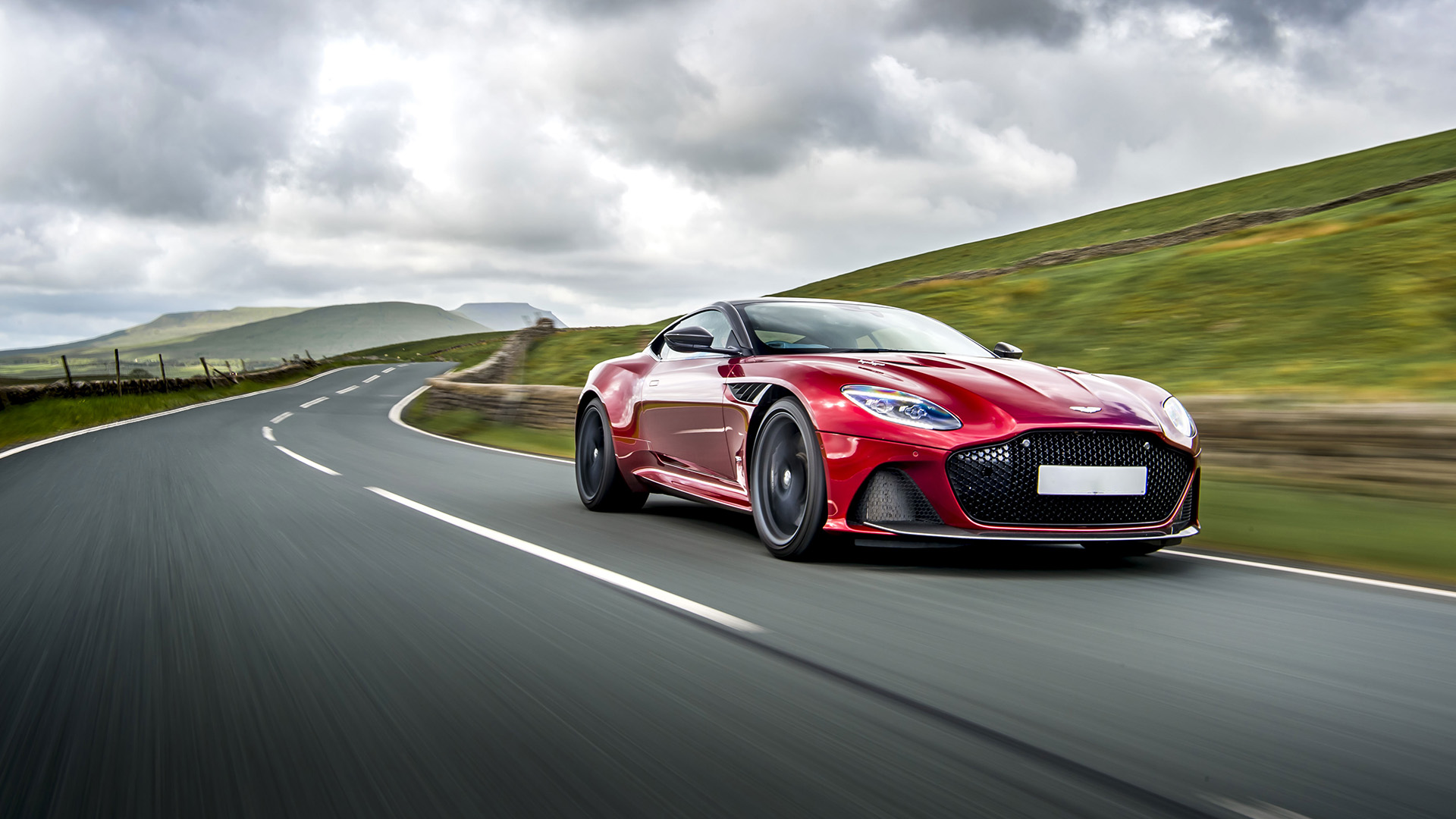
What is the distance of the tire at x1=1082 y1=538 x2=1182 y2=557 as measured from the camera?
16.7 ft

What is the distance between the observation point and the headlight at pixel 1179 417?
5293mm

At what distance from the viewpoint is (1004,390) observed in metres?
5.10

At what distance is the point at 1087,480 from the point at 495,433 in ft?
44.0

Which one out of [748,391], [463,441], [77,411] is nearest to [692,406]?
[748,391]

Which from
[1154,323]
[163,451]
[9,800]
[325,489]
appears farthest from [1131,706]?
[1154,323]

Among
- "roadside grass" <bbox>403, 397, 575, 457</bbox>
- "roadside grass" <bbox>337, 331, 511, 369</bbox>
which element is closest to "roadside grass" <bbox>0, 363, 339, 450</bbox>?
"roadside grass" <bbox>403, 397, 575, 457</bbox>

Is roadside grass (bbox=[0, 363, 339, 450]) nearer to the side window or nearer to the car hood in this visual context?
the side window

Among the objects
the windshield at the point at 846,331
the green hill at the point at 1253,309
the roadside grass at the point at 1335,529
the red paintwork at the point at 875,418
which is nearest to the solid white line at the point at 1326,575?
the roadside grass at the point at 1335,529

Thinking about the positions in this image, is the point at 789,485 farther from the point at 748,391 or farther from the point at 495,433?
the point at 495,433

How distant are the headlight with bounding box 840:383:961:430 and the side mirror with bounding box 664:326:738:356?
44.2 inches

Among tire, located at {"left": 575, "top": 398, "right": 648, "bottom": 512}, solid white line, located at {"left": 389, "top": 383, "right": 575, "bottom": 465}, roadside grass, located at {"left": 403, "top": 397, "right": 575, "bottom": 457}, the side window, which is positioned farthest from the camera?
roadside grass, located at {"left": 403, "top": 397, "right": 575, "bottom": 457}

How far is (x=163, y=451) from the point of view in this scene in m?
13.7

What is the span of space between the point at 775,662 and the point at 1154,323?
14.7m

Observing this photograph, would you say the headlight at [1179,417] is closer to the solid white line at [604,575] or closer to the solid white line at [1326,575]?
the solid white line at [1326,575]
